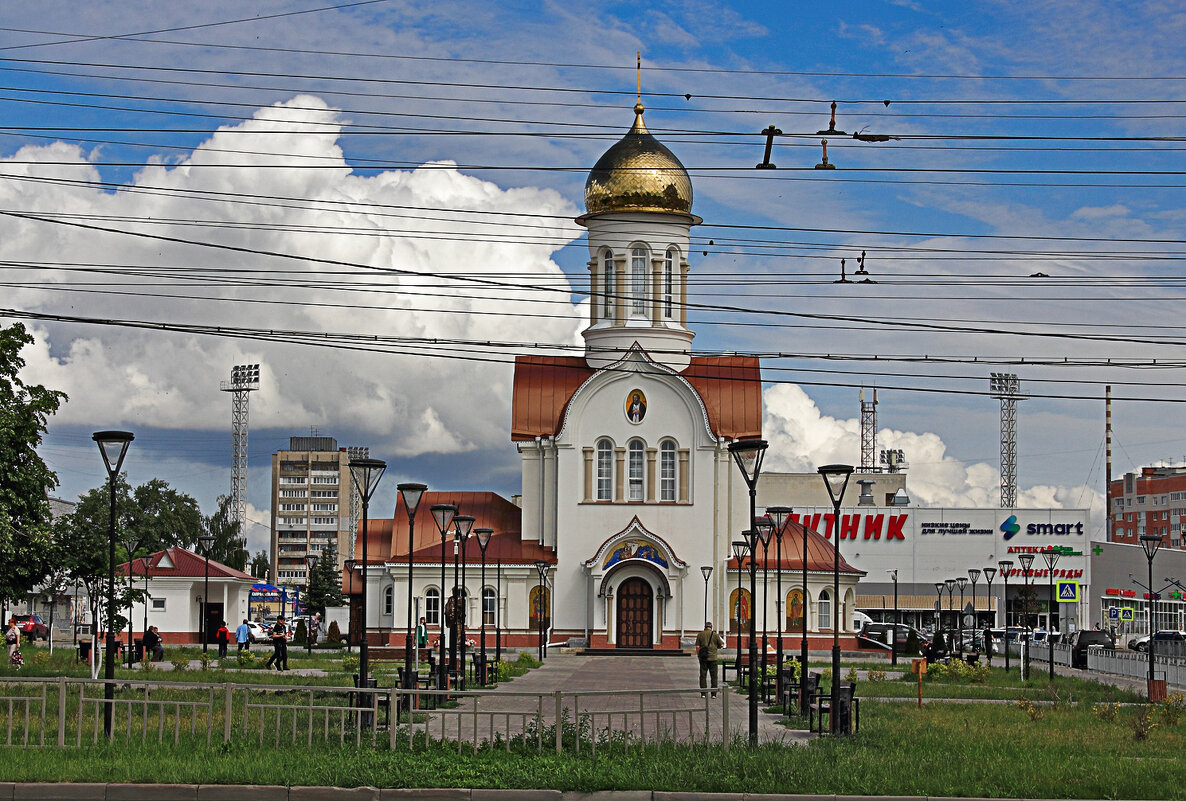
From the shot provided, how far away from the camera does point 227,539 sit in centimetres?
9450

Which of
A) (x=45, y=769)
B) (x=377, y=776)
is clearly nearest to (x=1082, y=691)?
(x=377, y=776)

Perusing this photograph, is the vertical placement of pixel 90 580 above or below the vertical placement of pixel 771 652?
above

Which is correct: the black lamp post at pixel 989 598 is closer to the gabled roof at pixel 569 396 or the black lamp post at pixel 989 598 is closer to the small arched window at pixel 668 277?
the gabled roof at pixel 569 396

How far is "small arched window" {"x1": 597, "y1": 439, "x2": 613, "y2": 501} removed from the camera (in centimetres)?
4875

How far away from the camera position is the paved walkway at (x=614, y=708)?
1634 centimetres

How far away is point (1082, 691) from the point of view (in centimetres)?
3011

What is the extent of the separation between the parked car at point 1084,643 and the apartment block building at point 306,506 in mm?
78765

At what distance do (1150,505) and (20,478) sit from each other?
4476 inches

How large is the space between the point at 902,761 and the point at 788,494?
62.0 meters

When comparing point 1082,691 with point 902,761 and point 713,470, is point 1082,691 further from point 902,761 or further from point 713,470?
point 713,470

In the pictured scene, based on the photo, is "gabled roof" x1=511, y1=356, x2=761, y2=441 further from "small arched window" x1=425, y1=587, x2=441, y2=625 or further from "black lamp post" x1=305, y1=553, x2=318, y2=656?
"black lamp post" x1=305, y1=553, x2=318, y2=656

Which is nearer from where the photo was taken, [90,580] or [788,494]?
[90,580]

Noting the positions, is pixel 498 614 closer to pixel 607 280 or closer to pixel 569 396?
pixel 569 396

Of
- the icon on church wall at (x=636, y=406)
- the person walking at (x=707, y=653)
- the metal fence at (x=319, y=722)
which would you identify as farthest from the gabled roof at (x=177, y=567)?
the metal fence at (x=319, y=722)
